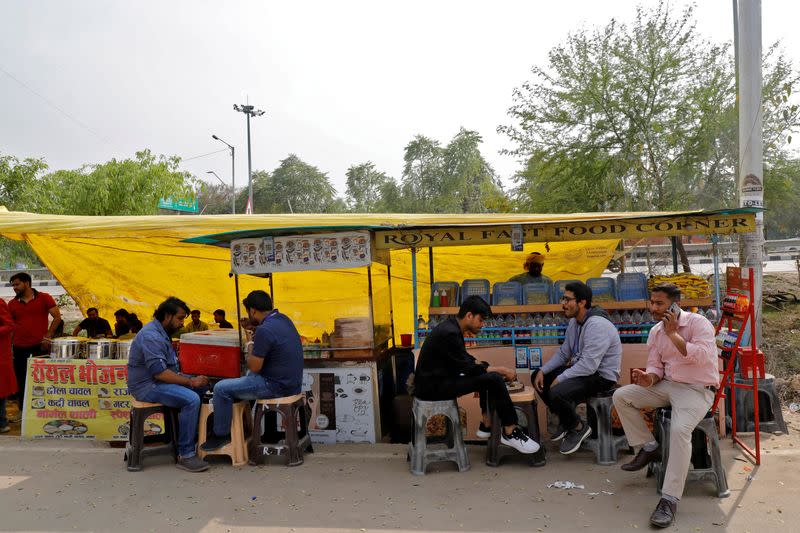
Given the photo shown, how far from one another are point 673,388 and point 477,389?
140cm

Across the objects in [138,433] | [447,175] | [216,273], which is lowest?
[138,433]

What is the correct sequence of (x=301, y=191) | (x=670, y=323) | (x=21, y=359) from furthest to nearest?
(x=301, y=191)
(x=21, y=359)
(x=670, y=323)

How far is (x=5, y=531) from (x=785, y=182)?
42.5 ft

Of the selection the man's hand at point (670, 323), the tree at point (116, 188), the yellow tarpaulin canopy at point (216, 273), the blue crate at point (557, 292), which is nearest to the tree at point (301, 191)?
the tree at point (116, 188)

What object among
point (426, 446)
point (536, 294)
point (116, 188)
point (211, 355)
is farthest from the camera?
point (116, 188)

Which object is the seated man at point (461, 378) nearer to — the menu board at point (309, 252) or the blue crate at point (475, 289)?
the menu board at point (309, 252)

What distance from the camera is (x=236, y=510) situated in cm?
425

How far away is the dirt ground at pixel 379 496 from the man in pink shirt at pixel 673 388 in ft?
0.72

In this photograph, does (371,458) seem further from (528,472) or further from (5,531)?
(5,531)

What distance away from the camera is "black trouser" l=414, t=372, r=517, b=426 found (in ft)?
15.6

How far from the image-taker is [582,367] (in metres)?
4.88

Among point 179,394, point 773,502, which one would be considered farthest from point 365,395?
point 773,502

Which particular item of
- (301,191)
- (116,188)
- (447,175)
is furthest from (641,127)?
(301,191)

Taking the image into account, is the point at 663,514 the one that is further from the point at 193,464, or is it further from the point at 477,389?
the point at 193,464
